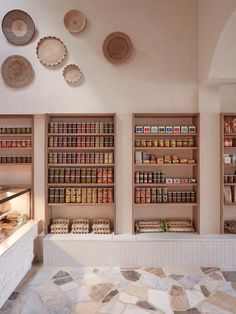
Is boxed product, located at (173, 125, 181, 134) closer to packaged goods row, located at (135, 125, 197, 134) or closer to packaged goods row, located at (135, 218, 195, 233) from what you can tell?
packaged goods row, located at (135, 125, 197, 134)

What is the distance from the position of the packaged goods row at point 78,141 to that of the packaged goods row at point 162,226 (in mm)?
1316

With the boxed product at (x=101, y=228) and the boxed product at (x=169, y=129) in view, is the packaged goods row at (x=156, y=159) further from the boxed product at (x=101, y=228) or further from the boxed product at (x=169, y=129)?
the boxed product at (x=101, y=228)

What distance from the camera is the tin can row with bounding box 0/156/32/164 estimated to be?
3469 millimetres

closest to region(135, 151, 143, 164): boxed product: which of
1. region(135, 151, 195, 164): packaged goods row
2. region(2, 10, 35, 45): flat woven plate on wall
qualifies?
region(135, 151, 195, 164): packaged goods row

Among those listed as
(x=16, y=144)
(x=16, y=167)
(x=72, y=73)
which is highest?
(x=72, y=73)

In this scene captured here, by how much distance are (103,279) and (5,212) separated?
1.59 meters

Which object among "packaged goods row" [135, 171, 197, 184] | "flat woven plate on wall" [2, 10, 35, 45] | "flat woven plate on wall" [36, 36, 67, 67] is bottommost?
"packaged goods row" [135, 171, 197, 184]

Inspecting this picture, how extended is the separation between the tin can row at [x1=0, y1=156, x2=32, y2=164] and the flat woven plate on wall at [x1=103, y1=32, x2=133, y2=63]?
6.47ft

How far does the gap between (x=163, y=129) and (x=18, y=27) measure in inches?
106

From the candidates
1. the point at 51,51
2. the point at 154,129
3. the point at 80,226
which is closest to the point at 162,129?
the point at 154,129

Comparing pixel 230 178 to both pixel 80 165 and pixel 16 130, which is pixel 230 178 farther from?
pixel 16 130

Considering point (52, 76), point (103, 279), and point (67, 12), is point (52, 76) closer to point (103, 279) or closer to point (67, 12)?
point (67, 12)

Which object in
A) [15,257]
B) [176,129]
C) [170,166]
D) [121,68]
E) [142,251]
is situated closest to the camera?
[15,257]

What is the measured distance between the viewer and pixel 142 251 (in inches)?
130
